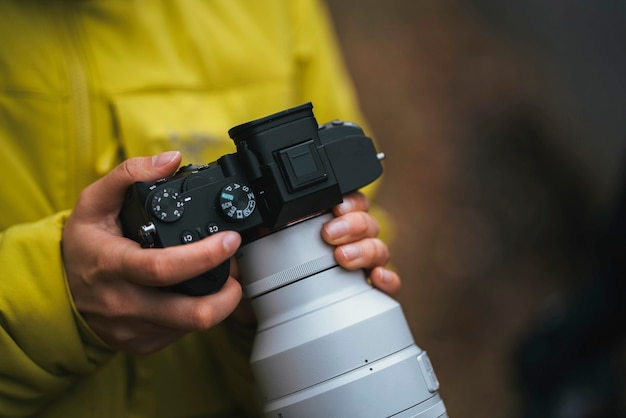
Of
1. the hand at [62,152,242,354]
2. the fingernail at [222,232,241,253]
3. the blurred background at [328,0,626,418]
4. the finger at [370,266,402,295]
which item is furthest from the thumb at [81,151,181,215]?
the blurred background at [328,0,626,418]

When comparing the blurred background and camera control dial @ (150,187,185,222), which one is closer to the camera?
camera control dial @ (150,187,185,222)

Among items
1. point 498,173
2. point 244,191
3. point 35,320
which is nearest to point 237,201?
point 244,191

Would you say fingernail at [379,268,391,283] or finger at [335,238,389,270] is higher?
finger at [335,238,389,270]

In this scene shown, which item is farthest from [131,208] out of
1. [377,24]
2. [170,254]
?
[377,24]

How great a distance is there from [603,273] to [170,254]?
132cm

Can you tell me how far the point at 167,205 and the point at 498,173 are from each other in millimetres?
1811

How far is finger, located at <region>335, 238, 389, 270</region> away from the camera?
0.75 m

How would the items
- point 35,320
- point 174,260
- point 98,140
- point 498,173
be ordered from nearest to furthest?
point 174,260
point 35,320
point 98,140
point 498,173

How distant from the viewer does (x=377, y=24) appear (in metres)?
2.48

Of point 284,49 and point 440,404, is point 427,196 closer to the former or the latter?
point 284,49

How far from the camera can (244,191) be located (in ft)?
2.31

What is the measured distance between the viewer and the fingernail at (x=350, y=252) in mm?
746

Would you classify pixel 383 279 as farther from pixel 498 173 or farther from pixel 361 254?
pixel 498 173

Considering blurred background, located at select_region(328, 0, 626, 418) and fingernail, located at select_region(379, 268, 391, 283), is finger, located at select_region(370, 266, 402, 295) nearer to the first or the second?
fingernail, located at select_region(379, 268, 391, 283)
